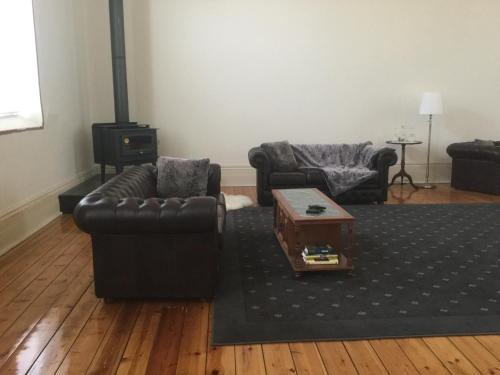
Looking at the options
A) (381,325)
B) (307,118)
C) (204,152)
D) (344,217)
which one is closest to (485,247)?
(344,217)

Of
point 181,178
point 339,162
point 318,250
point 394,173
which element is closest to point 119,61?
point 181,178

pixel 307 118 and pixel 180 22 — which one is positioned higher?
pixel 180 22

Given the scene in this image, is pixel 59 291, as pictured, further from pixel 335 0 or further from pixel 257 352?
pixel 335 0

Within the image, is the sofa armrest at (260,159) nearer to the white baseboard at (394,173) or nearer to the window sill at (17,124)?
the white baseboard at (394,173)

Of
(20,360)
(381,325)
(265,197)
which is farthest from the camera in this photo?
(265,197)

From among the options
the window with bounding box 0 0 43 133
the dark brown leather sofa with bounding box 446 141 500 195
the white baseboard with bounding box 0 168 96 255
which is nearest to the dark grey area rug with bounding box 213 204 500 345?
the dark brown leather sofa with bounding box 446 141 500 195

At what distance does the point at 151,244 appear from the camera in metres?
2.89

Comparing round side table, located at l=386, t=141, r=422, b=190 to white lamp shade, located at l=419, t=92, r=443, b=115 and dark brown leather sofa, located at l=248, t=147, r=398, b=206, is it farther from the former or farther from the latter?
dark brown leather sofa, located at l=248, t=147, r=398, b=206

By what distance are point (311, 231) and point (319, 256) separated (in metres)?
0.23

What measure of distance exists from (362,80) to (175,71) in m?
2.83

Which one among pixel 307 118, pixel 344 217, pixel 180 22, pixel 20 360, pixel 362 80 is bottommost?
pixel 20 360

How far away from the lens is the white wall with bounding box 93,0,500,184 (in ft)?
21.8

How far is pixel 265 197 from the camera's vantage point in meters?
5.65

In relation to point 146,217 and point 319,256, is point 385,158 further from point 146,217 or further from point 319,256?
point 146,217
